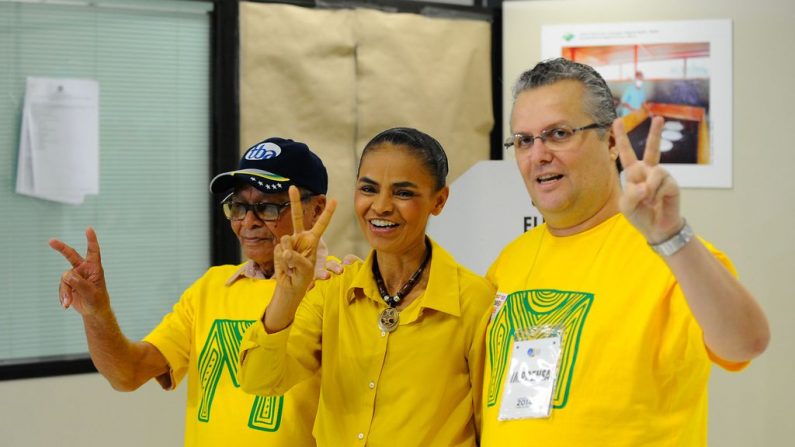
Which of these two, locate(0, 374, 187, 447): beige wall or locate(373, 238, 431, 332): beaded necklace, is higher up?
locate(373, 238, 431, 332): beaded necklace

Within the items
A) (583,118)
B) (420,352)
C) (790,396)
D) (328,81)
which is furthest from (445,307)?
(790,396)

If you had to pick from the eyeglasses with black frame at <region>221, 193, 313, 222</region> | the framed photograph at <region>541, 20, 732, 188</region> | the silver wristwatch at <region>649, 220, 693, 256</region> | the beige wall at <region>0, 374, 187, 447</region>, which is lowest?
the beige wall at <region>0, 374, 187, 447</region>

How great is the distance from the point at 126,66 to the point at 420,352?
2016mm

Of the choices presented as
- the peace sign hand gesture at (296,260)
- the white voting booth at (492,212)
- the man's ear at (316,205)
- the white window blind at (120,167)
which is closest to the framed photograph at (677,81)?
the white voting booth at (492,212)

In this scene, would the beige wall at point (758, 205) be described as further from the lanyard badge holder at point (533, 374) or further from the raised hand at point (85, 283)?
the raised hand at point (85, 283)

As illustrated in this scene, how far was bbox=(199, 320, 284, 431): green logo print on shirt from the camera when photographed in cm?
194

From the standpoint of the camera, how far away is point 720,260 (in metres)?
1.39

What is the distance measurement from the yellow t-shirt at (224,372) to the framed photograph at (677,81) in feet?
6.83

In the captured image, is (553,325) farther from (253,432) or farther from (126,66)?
(126,66)

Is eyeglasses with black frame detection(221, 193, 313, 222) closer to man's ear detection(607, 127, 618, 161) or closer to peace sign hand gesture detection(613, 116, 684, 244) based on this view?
man's ear detection(607, 127, 618, 161)

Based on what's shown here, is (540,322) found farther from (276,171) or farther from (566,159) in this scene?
(276,171)

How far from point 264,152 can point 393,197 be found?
43 cm

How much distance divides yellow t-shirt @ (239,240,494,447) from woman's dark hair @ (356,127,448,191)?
0.17m

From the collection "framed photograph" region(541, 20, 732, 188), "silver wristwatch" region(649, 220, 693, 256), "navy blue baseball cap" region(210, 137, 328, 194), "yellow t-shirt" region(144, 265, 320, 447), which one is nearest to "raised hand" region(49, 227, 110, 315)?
"yellow t-shirt" region(144, 265, 320, 447)
